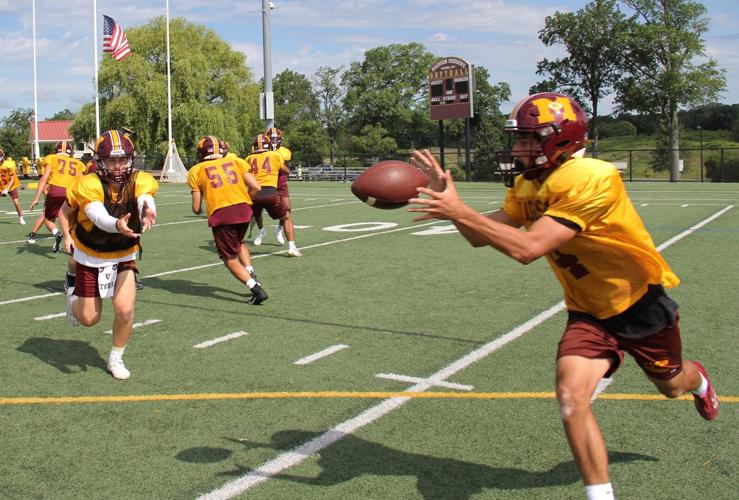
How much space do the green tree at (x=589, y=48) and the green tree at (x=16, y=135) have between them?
169 feet

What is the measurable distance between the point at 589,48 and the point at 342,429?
182ft

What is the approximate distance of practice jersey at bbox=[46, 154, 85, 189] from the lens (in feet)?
40.5

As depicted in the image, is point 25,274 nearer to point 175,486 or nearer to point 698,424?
point 175,486

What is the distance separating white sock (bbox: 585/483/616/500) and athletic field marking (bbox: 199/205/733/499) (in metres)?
1.50

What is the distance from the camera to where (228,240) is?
27.6ft

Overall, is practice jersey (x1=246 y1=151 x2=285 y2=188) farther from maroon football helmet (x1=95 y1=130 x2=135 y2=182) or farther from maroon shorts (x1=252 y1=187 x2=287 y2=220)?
maroon football helmet (x1=95 y1=130 x2=135 y2=182)

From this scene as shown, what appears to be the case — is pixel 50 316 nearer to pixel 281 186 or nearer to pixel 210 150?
pixel 210 150

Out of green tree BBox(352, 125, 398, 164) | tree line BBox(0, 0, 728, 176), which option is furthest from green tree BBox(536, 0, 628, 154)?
green tree BBox(352, 125, 398, 164)

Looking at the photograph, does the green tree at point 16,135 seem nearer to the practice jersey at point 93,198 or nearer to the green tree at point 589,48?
the green tree at point 589,48

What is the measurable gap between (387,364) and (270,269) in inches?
195

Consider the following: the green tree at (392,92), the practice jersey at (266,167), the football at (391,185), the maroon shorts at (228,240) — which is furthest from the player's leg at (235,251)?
the green tree at (392,92)

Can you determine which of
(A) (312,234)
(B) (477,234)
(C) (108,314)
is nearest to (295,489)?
(B) (477,234)

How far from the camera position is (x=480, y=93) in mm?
80000

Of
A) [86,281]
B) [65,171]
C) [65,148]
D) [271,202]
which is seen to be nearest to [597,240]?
[86,281]
